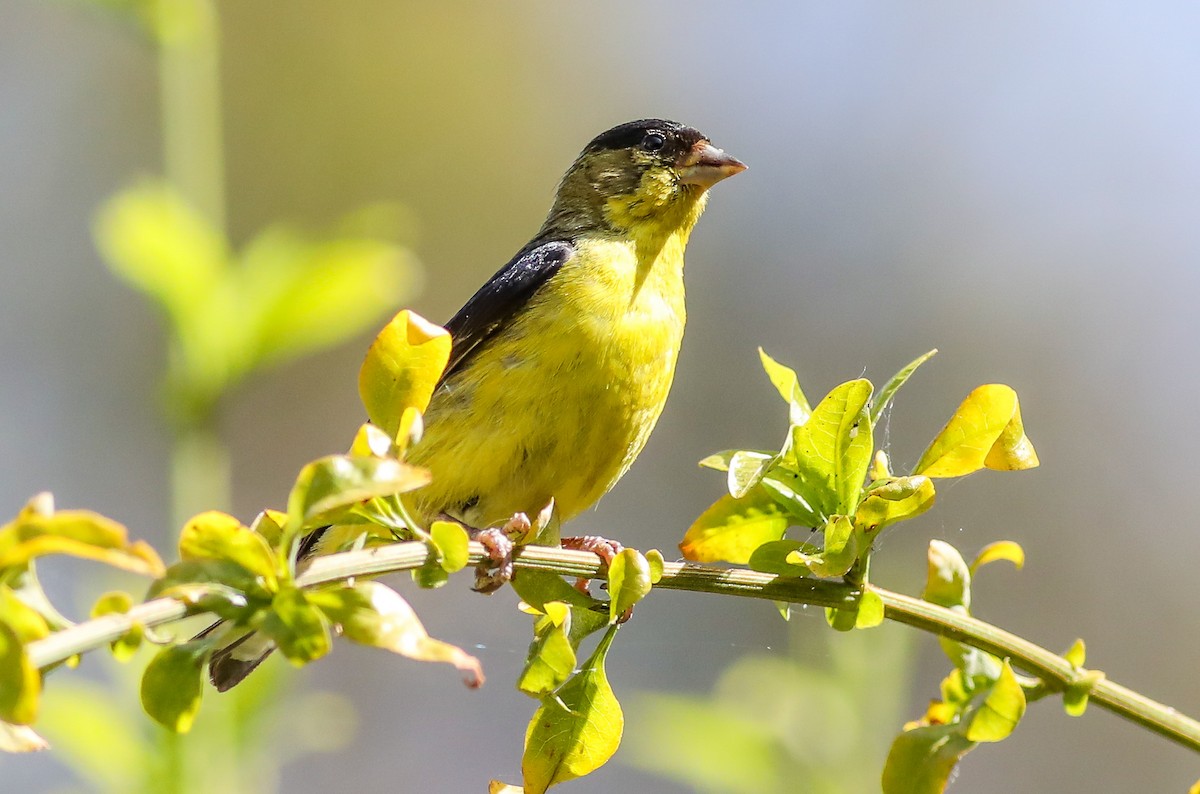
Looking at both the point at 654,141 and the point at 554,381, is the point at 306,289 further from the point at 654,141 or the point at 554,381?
the point at 654,141

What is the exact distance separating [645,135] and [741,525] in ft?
9.06

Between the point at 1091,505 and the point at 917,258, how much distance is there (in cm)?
229

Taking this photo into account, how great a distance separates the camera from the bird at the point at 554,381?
3129 millimetres

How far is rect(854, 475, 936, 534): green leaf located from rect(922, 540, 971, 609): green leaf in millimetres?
117

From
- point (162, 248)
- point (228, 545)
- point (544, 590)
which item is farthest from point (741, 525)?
point (162, 248)

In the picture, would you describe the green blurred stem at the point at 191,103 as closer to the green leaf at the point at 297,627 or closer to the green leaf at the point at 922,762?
the green leaf at the point at 297,627

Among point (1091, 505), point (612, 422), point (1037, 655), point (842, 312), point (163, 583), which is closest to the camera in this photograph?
point (163, 583)

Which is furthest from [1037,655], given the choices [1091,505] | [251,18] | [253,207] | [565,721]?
[251,18]

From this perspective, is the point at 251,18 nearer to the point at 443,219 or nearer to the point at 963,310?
the point at 443,219

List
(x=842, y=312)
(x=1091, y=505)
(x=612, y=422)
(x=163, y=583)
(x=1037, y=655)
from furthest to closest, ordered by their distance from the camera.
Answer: (x=842, y=312)
(x=1091, y=505)
(x=612, y=422)
(x=1037, y=655)
(x=163, y=583)

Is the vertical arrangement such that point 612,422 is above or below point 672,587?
below

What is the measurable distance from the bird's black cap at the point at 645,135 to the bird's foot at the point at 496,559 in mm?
2005

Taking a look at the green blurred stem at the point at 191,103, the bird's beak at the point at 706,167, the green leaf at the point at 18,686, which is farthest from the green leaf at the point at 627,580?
the bird's beak at the point at 706,167

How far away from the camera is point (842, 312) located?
8.54m
